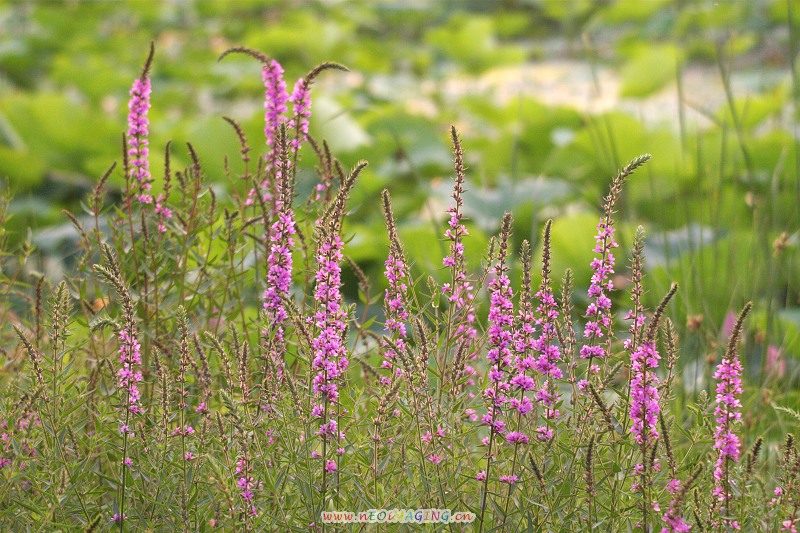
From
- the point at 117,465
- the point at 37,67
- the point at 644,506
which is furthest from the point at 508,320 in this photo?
the point at 37,67

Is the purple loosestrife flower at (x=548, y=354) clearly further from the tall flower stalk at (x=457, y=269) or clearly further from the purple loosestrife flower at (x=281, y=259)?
the purple loosestrife flower at (x=281, y=259)

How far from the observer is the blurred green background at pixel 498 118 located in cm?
358

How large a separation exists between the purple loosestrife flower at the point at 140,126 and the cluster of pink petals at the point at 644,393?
1.16 m

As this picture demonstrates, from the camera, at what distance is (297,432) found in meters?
1.70

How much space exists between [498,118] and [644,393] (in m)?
5.48

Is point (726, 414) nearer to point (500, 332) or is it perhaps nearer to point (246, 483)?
point (500, 332)

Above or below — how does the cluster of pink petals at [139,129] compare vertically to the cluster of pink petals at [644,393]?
above

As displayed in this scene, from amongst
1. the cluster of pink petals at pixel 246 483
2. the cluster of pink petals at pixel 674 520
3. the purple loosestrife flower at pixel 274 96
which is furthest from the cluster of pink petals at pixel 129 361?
the cluster of pink petals at pixel 674 520

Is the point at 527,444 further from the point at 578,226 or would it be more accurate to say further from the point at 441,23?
the point at 441,23

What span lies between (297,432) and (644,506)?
576mm

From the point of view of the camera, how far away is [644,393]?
1.55 meters

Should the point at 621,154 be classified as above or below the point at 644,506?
above

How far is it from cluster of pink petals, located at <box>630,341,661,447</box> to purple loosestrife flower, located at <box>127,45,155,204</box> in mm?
1164

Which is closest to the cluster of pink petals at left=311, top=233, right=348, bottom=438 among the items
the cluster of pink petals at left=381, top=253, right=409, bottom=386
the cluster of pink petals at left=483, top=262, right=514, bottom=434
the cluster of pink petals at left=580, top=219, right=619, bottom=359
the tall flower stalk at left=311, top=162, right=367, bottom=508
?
the tall flower stalk at left=311, top=162, right=367, bottom=508
